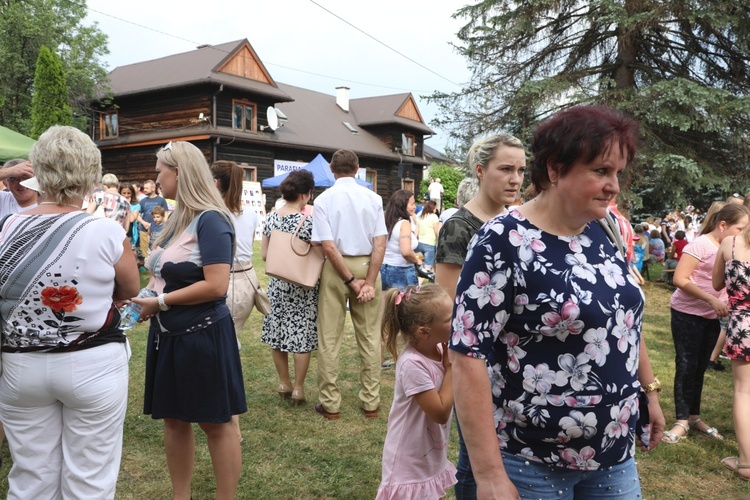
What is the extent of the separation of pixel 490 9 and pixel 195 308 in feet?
45.4

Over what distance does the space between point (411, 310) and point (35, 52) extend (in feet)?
113

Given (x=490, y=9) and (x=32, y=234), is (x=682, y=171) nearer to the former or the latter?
(x=490, y=9)

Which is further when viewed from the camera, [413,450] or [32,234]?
[413,450]

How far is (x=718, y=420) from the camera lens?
4965mm

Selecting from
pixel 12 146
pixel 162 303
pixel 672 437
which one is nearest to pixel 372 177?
pixel 12 146

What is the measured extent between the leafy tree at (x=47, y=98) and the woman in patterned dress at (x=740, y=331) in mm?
25386

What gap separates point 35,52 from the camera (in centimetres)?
2961

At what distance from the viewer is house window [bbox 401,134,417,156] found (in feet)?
111

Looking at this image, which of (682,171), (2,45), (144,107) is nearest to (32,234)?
(682,171)

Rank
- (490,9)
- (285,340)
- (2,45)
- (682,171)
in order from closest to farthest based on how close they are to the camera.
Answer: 1. (285,340)
2. (682,171)
3. (490,9)
4. (2,45)

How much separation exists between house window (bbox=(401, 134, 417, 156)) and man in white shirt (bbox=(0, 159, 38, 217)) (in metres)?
30.2

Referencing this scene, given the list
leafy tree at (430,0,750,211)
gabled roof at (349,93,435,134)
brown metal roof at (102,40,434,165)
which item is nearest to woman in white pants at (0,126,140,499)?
leafy tree at (430,0,750,211)

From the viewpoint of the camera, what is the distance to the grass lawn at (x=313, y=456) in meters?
3.51

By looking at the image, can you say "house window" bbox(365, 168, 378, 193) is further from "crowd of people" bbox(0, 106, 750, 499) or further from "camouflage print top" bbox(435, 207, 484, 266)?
"camouflage print top" bbox(435, 207, 484, 266)
